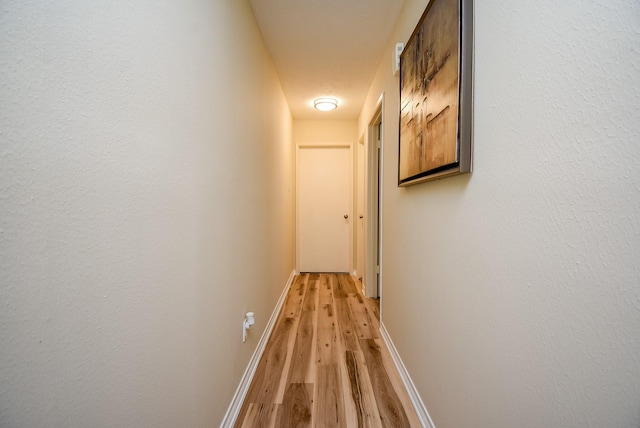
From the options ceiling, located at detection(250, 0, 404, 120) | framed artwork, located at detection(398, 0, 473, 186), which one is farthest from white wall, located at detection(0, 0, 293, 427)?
framed artwork, located at detection(398, 0, 473, 186)

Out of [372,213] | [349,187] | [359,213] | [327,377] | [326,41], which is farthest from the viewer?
[349,187]

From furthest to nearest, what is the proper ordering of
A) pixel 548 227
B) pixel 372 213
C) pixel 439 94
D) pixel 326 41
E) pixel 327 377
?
pixel 372 213, pixel 326 41, pixel 327 377, pixel 439 94, pixel 548 227

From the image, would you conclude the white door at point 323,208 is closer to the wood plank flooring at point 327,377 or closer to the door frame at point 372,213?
the door frame at point 372,213

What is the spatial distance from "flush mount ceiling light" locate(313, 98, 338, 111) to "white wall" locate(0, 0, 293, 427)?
1949 millimetres

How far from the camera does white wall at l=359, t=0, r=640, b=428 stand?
445mm

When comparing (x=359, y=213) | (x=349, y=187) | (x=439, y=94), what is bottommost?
(x=359, y=213)

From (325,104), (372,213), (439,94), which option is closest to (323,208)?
(372,213)

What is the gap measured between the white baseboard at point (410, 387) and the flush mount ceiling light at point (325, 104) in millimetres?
2513

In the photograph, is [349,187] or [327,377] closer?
[327,377]

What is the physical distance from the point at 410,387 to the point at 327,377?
0.49 metres

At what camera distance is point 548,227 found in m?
0.58

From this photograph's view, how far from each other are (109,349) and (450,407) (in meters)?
1.17

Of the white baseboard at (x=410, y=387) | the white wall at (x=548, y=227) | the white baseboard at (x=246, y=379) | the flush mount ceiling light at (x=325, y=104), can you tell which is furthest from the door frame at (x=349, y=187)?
the white wall at (x=548, y=227)

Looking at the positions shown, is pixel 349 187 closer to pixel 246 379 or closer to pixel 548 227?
pixel 246 379
